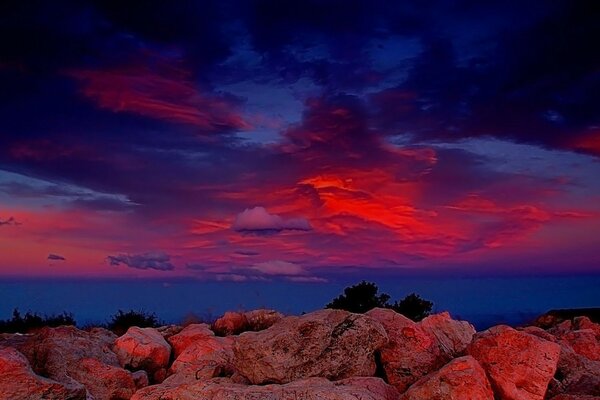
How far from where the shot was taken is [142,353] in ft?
58.7

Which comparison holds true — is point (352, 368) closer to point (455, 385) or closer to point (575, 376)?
point (455, 385)

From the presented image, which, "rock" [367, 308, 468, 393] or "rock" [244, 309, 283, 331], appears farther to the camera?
"rock" [244, 309, 283, 331]

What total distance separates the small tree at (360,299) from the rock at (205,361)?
29.9ft

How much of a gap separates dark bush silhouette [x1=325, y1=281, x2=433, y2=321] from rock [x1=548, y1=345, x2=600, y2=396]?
1025 centimetres

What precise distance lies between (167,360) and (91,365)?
→ 8.54 ft

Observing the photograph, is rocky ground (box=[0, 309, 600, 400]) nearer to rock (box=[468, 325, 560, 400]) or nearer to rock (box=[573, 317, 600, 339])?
rock (box=[468, 325, 560, 400])

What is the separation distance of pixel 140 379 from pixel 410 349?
6.48 meters

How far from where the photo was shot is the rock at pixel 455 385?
38.0 ft

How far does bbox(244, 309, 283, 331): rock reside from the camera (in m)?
21.5

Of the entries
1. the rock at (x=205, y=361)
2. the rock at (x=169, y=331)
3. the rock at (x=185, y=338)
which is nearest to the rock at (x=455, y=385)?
the rock at (x=205, y=361)

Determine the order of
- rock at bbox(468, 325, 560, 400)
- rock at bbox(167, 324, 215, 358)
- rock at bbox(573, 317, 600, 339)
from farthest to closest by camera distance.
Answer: rock at bbox(573, 317, 600, 339)
rock at bbox(167, 324, 215, 358)
rock at bbox(468, 325, 560, 400)

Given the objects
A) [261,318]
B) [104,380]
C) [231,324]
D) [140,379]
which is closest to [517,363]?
[140,379]

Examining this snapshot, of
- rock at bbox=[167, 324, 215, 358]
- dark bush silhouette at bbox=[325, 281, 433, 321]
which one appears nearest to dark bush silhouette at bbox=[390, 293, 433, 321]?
dark bush silhouette at bbox=[325, 281, 433, 321]

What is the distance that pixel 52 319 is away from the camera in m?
27.2
